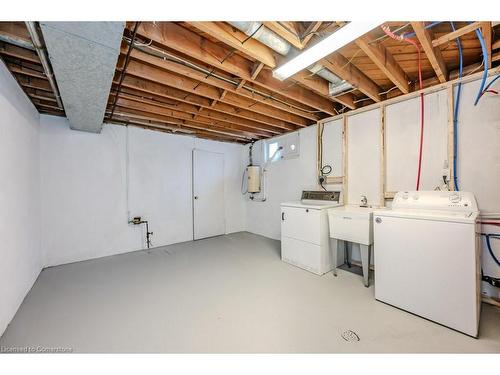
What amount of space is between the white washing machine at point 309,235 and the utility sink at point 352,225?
11 cm

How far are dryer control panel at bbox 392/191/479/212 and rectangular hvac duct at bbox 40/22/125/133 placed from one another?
282 centimetres

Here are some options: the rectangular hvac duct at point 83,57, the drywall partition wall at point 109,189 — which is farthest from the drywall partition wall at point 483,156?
Answer: the drywall partition wall at point 109,189

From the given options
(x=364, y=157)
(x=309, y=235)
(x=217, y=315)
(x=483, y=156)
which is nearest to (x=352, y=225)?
(x=309, y=235)

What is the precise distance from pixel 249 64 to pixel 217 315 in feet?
8.09

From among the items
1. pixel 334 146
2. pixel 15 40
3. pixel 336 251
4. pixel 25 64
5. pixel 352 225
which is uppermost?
pixel 25 64

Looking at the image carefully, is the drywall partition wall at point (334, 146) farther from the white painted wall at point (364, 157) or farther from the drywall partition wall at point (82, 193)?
the drywall partition wall at point (82, 193)

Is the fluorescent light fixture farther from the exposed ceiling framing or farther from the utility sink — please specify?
the exposed ceiling framing

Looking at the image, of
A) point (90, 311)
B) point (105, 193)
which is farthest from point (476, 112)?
point (105, 193)

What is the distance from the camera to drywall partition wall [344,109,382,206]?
279 centimetres

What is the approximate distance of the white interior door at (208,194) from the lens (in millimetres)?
4441

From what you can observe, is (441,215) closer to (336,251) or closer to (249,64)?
(336,251)

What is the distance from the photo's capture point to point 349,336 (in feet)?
5.03

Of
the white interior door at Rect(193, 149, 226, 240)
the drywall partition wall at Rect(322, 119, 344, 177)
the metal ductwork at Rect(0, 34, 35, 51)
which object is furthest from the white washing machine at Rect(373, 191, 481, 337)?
the white interior door at Rect(193, 149, 226, 240)
